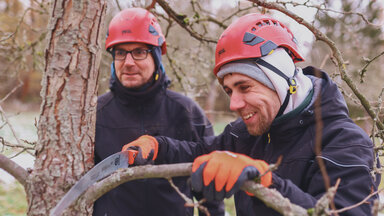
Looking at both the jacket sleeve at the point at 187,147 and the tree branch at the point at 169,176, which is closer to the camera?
the tree branch at the point at 169,176

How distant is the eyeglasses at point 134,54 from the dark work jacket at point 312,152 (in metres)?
1.04

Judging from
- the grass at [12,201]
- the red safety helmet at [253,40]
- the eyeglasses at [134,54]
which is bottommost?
the grass at [12,201]

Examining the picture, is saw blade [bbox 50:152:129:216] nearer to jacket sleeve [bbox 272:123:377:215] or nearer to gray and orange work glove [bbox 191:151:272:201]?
gray and orange work glove [bbox 191:151:272:201]

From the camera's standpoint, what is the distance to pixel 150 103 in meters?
2.84

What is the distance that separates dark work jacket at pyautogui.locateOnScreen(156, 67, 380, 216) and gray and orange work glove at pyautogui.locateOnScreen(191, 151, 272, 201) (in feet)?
0.57

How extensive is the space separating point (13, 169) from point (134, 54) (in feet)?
5.51

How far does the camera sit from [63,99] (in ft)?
5.08

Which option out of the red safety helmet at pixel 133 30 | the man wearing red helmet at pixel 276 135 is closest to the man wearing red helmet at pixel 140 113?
the red safety helmet at pixel 133 30

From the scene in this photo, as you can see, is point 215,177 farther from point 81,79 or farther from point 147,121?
point 147,121

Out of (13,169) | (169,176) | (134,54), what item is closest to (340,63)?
(169,176)

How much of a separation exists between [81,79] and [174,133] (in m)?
1.38

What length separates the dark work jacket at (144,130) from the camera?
2578 mm

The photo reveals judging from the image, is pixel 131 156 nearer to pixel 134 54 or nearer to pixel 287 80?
pixel 287 80

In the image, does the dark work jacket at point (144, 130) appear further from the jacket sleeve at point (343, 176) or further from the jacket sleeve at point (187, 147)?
the jacket sleeve at point (343, 176)
